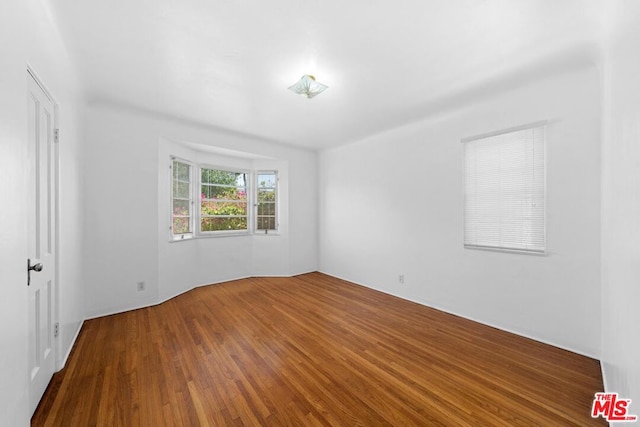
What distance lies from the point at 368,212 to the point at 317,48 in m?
2.85

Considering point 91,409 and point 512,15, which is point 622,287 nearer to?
point 512,15

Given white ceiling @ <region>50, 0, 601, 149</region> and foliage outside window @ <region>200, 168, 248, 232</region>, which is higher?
white ceiling @ <region>50, 0, 601, 149</region>

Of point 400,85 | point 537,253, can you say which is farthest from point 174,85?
point 537,253

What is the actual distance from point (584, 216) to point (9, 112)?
4093mm

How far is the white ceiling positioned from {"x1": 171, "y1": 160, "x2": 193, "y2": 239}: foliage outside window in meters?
1.12

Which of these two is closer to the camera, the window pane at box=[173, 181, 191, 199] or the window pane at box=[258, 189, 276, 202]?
the window pane at box=[173, 181, 191, 199]

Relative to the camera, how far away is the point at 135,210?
130 inches

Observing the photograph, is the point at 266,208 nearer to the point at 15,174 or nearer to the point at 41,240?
the point at 41,240

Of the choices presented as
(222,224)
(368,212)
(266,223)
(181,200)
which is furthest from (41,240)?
(368,212)

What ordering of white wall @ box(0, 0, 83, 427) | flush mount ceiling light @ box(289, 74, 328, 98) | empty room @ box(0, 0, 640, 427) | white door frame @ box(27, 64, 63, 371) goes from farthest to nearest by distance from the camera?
flush mount ceiling light @ box(289, 74, 328, 98) → white door frame @ box(27, 64, 63, 371) → empty room @ box(0, 0, 640, 427) → white wall @ box(0, 0, 83, 427)

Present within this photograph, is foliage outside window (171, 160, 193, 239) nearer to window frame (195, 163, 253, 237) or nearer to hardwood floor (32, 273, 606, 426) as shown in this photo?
window frame (195, 163, 253, 237)

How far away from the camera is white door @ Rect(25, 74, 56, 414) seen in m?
1.58

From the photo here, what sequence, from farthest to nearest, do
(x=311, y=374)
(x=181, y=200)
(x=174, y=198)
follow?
(x=181, y=200)
(x=174, y=198)
(x=311, y=374)

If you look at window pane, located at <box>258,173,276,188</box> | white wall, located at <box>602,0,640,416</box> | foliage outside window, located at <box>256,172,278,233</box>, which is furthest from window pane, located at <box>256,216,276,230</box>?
white wall, located at <box>602,0,640,416</box>
